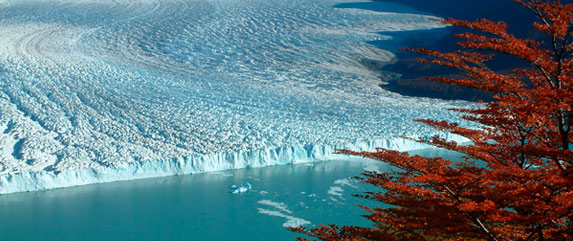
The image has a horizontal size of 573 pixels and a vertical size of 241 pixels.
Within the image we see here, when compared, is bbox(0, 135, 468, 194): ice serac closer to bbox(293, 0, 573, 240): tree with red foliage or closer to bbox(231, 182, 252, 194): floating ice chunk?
bbox(231, 182, 252, 194): floating ice chunk

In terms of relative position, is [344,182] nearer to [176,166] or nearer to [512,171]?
[176,166]

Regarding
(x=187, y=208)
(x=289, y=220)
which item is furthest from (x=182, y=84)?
(x=289, y=220)

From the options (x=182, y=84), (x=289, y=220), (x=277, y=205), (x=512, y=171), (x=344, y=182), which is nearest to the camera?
(x=512, y=171)

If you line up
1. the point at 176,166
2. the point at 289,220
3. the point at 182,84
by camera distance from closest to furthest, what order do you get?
the point at 289,220 < the point at 176,166 < the point at 182,84

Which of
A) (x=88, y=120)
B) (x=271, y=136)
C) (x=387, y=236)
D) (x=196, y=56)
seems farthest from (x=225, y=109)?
(x=387, y=236)

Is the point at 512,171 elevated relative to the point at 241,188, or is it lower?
elevated

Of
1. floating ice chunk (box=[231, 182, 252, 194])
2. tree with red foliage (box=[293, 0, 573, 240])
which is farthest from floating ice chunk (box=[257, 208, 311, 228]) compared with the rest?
tree with red foliage (box=[293, 0, 573, 240])

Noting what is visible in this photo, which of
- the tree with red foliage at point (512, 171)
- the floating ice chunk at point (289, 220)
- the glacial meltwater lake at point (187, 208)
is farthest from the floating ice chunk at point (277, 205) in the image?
the tree with red foliage at point (512, 171)

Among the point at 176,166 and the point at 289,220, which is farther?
the point at 176,166
